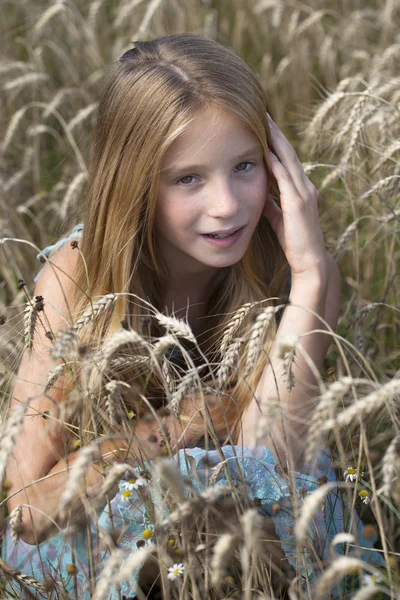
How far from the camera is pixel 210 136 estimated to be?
188 cm

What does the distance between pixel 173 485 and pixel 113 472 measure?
16cm

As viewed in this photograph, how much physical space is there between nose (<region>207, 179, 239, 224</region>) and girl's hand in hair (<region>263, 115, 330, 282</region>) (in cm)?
20

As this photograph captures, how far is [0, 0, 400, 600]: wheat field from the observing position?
5.74ft

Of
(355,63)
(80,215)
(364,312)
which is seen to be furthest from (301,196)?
(355,63)

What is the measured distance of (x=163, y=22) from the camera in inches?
169

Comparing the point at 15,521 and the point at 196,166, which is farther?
the point at 196,166

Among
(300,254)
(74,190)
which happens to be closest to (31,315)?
(300,254)

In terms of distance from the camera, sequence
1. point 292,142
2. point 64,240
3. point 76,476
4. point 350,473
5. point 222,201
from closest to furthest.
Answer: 1. point 76,476
2. point 350,473
3. point 222,201
4. point 64,240
5. point 292,142

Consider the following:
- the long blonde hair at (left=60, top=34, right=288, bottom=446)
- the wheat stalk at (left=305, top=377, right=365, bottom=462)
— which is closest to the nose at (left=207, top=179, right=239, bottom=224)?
the long blonde hair at (left=60, top=34, right=288, bottom=446)

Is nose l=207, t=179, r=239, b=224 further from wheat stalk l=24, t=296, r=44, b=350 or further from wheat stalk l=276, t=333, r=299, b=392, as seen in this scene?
wheat stalk l=276, t=333, r=299, b=392

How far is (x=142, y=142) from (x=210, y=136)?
0.62ft

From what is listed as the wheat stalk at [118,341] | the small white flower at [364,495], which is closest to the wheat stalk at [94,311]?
the wheat stalk at [118,341]

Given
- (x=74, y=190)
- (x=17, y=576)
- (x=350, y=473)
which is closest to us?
(x=17, y=576)

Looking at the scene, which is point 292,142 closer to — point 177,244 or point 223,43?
point 223,43
